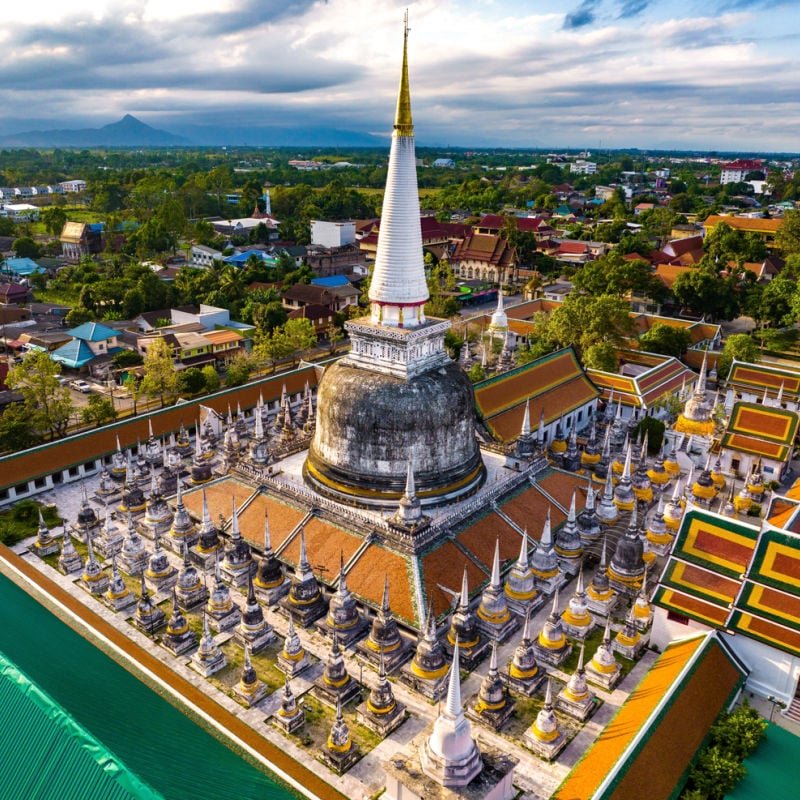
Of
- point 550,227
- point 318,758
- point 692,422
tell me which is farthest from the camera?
point 550,227

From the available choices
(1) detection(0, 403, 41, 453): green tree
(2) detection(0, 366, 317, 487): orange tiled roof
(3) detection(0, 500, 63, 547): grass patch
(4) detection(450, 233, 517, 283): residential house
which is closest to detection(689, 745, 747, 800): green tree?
(3) detection(0, 500, 63, 547): grass patch

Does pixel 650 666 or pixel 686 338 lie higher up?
pixel 686 338

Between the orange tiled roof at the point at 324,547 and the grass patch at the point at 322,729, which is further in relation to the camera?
the orange tiled roof at the point at 324,547

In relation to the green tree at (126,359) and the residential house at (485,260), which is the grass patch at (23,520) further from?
the residential house at (485,260)

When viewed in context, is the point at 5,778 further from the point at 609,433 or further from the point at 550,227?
the point at 550,227

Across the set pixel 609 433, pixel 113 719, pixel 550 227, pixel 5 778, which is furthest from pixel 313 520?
pixel 550 227

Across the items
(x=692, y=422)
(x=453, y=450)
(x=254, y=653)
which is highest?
(x=453, y=450)

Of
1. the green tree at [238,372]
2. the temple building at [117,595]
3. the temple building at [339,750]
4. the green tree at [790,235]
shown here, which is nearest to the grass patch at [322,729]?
the temple building at [339,750]
